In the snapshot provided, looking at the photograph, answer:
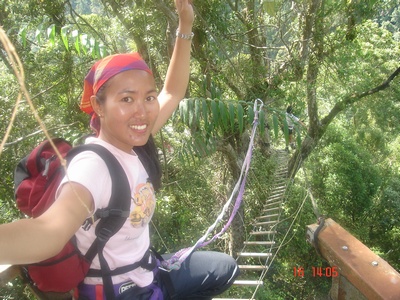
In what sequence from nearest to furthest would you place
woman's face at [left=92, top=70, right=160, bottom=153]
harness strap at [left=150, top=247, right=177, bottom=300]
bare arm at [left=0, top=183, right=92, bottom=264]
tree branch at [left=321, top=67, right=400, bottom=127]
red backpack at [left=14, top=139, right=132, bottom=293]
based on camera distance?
bare arm at [left=0, top=183, right=92, bottom=264], red backpack at [left=14, top=139, right=132, bottom=293], woman's face at [left=92, top=70, right=160, bottom=153], harness strap at [left=150, top=247, right=177, bottom=300], tree branch at [left=321, top=67, right=400, bottom=127]

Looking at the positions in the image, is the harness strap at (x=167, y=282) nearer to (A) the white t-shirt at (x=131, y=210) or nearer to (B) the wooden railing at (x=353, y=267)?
(A) the white t-shirt at (x=131, y=210)

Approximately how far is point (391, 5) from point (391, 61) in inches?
95.1

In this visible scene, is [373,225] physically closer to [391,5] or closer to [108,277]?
[391,5]

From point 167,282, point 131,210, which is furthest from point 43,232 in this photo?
point 167,282

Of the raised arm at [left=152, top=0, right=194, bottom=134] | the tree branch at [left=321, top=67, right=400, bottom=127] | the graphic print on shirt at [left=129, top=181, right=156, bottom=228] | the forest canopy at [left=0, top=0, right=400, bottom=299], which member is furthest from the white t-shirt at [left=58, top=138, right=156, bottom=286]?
the tree branch at [left=321, top=67, right=400, bottom=127]

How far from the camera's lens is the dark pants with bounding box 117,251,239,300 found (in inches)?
46.6

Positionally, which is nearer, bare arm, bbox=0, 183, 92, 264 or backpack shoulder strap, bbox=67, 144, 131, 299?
bare arm, bbox=0, 183, 92, 264

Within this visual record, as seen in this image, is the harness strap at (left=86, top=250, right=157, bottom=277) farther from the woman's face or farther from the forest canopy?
the forest canopy

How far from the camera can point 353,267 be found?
955mm

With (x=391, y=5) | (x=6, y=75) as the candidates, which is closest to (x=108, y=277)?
(x=6, y=75)

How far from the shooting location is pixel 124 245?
98 centimetres

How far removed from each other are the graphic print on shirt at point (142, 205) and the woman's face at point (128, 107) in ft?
0.48

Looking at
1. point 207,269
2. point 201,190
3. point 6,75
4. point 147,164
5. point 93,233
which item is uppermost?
point 6,75

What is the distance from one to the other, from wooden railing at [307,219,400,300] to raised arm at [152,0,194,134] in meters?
0.68
